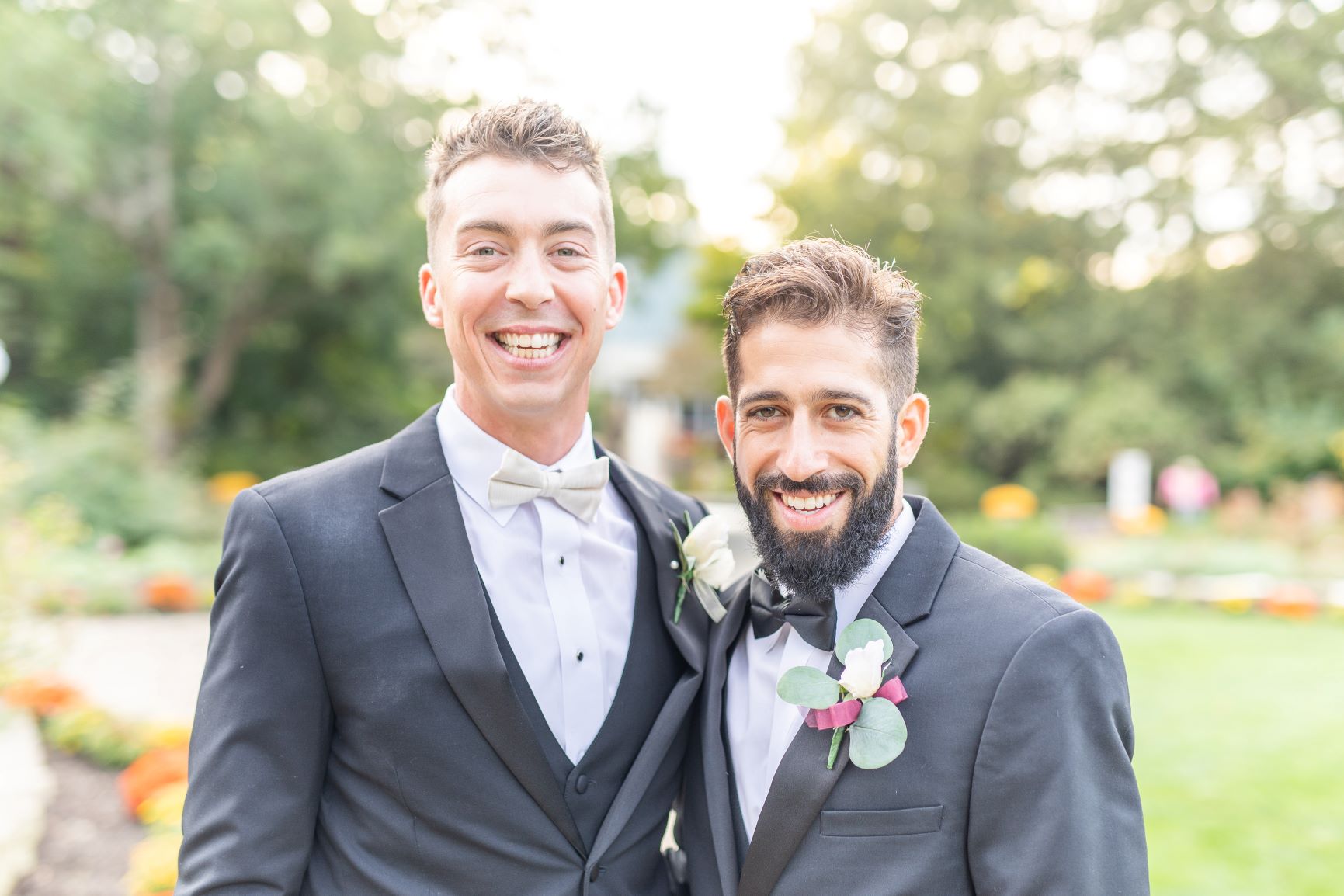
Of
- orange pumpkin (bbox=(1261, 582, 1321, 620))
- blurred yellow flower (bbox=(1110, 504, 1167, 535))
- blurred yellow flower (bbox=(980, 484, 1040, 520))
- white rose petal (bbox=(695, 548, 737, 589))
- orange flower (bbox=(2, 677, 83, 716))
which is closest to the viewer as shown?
white rose petal (bbox=(695, 548, 737, 589))

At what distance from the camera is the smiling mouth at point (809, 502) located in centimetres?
222

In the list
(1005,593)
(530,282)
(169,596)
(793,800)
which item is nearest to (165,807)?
(530,282)

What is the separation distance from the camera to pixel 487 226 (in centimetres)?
233

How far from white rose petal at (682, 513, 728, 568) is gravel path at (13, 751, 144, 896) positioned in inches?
143

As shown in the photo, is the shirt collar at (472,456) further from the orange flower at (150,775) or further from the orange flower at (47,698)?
the orange flower at (47,698)

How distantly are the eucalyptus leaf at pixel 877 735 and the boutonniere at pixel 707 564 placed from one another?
24.4 inches

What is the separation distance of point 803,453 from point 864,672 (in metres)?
0.47

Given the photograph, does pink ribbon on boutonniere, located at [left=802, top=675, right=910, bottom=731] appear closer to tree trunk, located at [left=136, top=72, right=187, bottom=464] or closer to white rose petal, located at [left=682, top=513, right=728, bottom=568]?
white rose petal, located at [left=682, top=513, right=728, bottom=568]

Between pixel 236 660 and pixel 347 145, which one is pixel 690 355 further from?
pixel 236 660

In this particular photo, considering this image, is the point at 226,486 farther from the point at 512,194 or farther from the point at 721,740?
the point at 721,740

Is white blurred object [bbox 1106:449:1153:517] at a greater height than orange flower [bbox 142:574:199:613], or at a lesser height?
lesser

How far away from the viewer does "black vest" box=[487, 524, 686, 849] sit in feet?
7.18

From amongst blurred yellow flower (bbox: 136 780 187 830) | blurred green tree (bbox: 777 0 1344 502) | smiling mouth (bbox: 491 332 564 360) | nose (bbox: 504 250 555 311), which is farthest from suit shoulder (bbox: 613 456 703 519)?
blurred green tree (bbox: 777 0 1344 502)

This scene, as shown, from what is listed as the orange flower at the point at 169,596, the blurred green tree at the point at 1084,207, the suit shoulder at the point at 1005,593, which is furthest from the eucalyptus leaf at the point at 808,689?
the blurred green tree at the point at 1084,207
